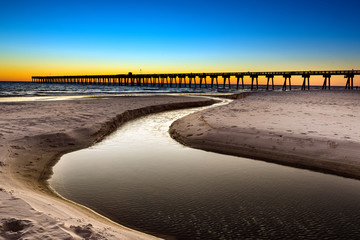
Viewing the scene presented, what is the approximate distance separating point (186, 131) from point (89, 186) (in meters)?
6.27

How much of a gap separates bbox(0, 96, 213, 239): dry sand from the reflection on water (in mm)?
478

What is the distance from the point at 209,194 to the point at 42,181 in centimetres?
385

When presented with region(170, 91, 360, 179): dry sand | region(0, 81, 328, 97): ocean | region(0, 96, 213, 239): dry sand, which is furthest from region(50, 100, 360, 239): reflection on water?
region(0, 81, 328, 97): ocean

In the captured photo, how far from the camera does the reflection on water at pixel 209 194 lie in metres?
4.35

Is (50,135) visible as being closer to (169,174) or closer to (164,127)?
(169,174)

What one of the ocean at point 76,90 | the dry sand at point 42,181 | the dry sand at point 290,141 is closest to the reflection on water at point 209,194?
the dry sand at point 42,181

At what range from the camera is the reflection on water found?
4.35 m

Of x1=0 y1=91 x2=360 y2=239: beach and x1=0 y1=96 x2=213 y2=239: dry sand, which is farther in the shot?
x1=0 y1=91 x2=360 y2=239: beach

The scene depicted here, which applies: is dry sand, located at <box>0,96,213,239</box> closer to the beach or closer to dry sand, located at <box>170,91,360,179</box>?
the beach

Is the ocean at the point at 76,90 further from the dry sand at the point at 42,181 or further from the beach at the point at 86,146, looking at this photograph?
the beach at the point at 86,146

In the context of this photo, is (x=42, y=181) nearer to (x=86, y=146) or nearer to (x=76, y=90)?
(x=86, y=146)

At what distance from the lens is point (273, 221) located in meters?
4.56

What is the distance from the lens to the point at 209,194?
5.71 metres

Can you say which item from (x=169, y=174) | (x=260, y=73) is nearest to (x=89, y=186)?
(x=169, y=174)
